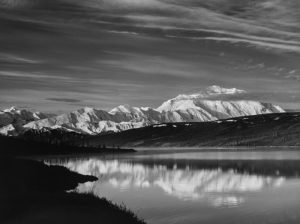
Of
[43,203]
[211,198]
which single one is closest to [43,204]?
[43,203]

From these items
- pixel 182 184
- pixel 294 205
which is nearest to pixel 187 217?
pixel 294 205

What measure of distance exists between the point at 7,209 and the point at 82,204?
29.0 ft

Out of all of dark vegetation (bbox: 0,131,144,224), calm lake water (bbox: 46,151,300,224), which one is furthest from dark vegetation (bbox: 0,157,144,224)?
calm lake water (bbox: 46,151,300,224)

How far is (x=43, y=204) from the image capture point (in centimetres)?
4641

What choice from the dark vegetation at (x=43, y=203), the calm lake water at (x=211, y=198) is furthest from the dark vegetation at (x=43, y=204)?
the calm lake water at (x=211, y=198)

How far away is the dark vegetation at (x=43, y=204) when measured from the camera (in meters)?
38.9

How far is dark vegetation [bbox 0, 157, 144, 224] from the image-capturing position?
38.9m

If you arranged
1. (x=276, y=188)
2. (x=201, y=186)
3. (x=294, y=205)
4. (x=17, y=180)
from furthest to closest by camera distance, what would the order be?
1. (x=201, y=186)
2. (x=276, y=188)
3. (x=17, y=180)
4. (x=294, y=205)

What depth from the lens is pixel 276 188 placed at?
7444 centimetres

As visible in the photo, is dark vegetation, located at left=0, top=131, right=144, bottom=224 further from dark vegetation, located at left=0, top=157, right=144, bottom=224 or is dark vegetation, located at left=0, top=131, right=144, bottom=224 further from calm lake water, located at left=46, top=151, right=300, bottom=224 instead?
calm lake water, located at left=46, top=151, right=300, bottom=224

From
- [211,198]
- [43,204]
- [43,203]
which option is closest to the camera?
[43,204]

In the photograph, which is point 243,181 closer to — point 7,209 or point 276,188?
point 276,188

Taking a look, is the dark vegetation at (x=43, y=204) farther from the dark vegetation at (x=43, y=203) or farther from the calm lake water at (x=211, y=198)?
the calm lake water at (x=211, y=198)

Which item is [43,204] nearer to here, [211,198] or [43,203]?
[43,203]
